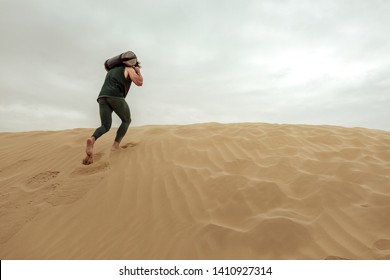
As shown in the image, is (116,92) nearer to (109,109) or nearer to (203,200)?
(109,109)

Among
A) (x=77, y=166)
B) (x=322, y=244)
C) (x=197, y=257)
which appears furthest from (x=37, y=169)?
(x=322, y=244)

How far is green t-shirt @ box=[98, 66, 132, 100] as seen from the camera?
15.8 ft

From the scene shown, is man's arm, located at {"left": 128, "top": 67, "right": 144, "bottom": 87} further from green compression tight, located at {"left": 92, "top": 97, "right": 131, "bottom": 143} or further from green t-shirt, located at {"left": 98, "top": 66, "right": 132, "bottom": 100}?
green compression tight, located at {"left": 92, "top": 97, "right": 131, "bottom": 143}

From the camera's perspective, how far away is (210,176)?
3979 millimetres

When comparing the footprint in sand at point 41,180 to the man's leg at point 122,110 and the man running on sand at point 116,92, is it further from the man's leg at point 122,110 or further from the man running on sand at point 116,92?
the man's leg at point 122,110

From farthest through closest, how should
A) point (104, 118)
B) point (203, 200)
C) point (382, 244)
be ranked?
point (104, 118) → point (203, 200) → point (382, 244)

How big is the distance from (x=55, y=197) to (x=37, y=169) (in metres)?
1.30

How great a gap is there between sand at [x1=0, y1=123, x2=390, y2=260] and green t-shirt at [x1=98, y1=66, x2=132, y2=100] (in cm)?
99

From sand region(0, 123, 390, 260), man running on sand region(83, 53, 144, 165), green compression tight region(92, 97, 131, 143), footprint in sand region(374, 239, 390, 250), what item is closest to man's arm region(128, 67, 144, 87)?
man running on sand region(83, 53, 144, 165)

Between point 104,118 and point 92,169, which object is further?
point 104,118

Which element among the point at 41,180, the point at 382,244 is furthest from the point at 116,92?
the point at 382,244

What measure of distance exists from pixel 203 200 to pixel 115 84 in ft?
8.27

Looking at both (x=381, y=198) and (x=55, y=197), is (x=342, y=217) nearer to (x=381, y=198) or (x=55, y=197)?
(x=381, y=198)

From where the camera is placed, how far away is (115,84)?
4.84 metres
